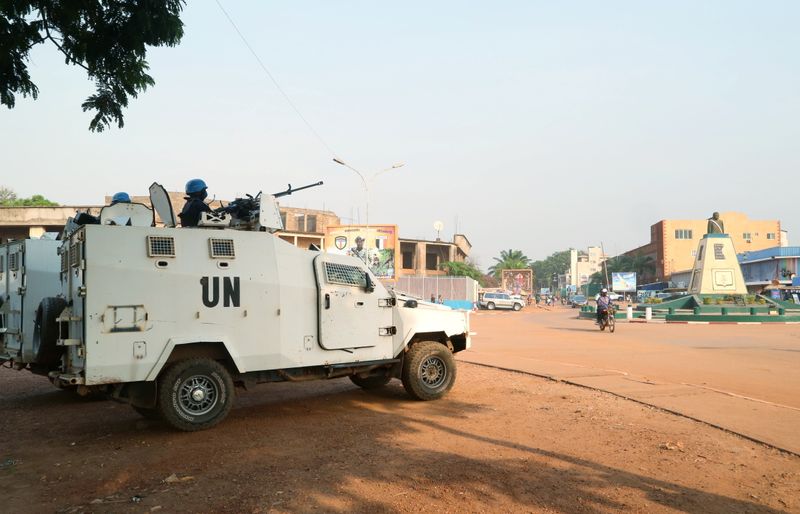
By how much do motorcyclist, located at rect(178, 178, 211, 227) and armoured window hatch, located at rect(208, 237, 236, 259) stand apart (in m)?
0.58

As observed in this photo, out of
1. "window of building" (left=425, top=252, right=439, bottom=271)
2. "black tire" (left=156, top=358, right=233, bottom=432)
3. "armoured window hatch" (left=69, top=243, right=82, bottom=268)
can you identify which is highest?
"window of building" (left=425, top=252, right=439, bottom=271)

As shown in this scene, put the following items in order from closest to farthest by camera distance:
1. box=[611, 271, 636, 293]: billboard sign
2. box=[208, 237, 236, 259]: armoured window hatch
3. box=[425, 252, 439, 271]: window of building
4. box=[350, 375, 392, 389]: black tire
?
box=[208, 237, 236, 259]: armoured window hatch
box=[350, 375, 392, 389]: black tire
box=[425, 252, 439, 271]: window of building
box=[611, 271, 636, 293]: billboard sign

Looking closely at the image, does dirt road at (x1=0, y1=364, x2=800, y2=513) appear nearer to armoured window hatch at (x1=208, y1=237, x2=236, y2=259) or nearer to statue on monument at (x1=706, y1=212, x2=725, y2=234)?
armoured window hatch at (x1=208, y1=237, x2=236, y2=259)

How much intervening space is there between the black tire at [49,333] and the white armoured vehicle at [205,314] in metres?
0.01

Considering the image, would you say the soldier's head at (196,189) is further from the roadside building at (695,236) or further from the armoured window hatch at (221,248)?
Result: the roadside building at (695,236)

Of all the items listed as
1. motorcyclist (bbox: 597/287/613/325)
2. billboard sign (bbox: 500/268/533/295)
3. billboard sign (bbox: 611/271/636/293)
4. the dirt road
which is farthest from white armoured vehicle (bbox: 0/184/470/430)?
billboard sign (bbox: 611/271/636/293)

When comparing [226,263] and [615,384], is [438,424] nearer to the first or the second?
[226,263]

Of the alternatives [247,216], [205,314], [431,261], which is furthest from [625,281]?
[205,314]

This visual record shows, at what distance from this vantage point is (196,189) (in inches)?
294

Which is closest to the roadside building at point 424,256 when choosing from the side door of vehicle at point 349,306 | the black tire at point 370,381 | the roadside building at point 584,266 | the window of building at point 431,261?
the window of building at point 431,261

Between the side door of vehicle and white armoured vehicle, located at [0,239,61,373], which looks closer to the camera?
the side door of vehicle

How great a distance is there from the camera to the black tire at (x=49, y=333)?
265 inches

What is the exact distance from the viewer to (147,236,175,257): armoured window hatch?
6336mm

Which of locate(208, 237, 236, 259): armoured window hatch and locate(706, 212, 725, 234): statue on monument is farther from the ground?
locate(706, 212, 725, 234): statue on monument
